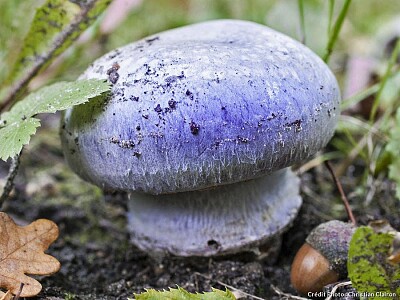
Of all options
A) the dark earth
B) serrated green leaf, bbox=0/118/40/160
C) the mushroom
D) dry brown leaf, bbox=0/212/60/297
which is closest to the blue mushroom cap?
the mushroom

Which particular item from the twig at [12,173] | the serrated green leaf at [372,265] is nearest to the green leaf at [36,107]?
the twig at [12,173]

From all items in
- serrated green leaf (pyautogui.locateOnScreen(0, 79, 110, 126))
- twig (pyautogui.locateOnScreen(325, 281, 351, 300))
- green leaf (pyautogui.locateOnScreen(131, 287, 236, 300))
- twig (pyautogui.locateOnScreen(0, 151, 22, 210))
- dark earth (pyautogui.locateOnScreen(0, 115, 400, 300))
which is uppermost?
serrated green leaf (pyautogui.locateOnScreen(0, 79, 110, 126))

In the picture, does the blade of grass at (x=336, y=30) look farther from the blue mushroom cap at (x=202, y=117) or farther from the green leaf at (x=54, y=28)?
the green leaf at (x=54, y=28)

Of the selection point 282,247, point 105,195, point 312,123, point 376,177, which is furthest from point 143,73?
point 376,177

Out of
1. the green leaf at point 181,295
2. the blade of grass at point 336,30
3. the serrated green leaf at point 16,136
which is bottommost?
the green leaf at point 181,295

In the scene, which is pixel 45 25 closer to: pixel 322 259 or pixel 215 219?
pixel 215 219

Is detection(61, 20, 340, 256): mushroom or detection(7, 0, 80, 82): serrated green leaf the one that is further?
detection(7, 0, 80, 82): serrated green leaf

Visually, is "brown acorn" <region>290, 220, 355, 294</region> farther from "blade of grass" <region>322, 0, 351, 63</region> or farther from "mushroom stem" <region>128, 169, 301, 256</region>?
"blade of grass" <region>322, 0, 351, 63</region>
